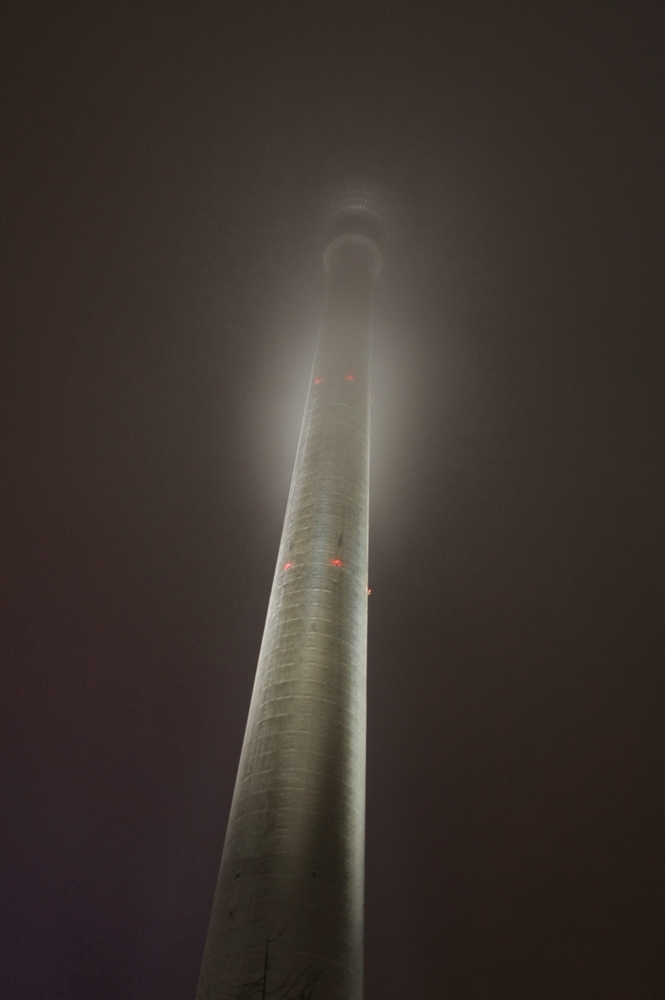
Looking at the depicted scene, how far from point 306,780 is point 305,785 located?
0.27 feet

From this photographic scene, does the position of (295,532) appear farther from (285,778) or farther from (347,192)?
(347,192)

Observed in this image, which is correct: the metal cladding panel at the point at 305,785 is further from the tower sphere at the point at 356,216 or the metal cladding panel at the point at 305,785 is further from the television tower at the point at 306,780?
the tower sphere at the point at 356,216

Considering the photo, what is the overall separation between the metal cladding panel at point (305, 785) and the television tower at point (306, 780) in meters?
0.02

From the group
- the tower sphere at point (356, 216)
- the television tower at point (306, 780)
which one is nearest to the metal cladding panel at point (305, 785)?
the television tower at point (306, 780)

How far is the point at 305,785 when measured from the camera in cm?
1170

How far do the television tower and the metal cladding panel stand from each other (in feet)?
0.06

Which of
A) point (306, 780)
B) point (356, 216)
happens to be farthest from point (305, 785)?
point (356, 216)

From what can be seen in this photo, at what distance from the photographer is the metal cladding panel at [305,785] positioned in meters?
10.1

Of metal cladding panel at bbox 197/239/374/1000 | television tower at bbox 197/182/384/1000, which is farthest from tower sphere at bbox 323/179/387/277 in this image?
metal cladding panel at bbox 197/239/374/1000

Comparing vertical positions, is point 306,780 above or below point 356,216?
below

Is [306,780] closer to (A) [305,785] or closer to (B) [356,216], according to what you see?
(A) [305,785]

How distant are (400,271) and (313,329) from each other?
3.83 m

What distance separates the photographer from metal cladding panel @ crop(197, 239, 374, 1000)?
33.2 ft

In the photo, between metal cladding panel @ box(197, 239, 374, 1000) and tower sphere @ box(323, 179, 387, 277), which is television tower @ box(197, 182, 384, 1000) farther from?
tower sphere @ box(323, 179, 387, 277)
